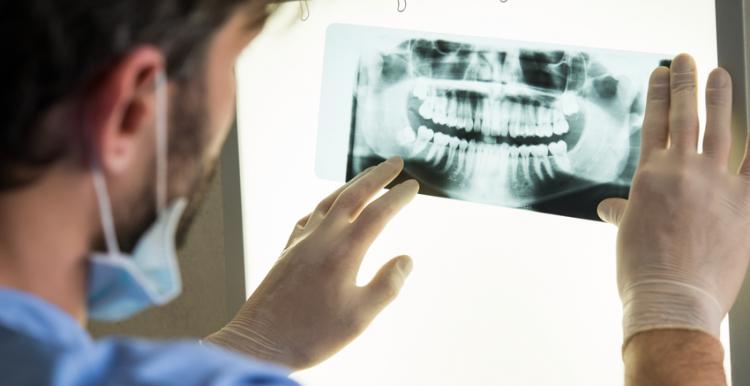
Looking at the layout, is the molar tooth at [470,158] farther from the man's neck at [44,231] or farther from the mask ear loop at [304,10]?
the man's neck at [44,231]

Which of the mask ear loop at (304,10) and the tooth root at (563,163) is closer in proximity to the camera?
the tooth root at (563,163)

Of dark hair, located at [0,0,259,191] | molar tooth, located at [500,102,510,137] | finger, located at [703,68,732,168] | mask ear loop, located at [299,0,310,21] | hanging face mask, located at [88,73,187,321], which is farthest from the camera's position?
mask ear loop, located at [299,0,310,21]

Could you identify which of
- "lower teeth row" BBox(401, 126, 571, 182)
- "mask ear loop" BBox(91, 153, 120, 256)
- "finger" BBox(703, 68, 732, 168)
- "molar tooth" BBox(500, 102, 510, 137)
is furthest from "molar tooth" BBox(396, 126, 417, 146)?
"mask ear loop" BBox(91, 153, 120, 256)

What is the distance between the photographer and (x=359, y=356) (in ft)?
4.00

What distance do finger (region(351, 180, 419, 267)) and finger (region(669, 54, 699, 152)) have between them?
332 mm

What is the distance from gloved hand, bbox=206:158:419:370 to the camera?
1.13 meters

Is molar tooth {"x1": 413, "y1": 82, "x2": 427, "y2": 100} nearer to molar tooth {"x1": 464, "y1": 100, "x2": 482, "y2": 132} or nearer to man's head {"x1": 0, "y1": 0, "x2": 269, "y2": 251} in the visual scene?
molar tooth {"x1": 464, "y1": 100, "x2": 482, "y2": 132}

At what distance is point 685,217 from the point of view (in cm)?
99

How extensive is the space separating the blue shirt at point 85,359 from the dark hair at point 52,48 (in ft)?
0.36

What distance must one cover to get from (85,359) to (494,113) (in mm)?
602

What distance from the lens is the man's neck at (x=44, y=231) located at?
71 centimetres

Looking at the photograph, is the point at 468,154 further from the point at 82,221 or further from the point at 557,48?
the point at 82,221

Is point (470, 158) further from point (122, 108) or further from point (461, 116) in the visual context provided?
point (122, 108)

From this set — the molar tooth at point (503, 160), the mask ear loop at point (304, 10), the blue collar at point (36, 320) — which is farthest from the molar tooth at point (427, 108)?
the blue collar at point (36, 320)
